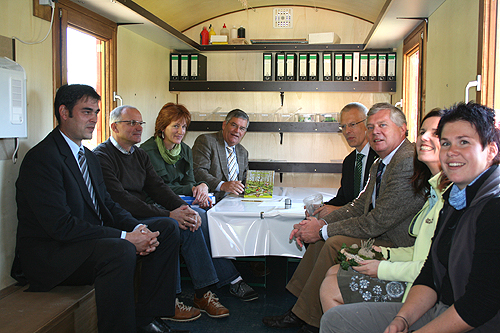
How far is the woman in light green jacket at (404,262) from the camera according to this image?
1.63 meters

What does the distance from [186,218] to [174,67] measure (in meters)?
2.33

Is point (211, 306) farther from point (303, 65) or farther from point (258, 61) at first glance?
point (258, 61)

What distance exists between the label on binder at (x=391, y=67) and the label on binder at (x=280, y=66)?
3.51ft

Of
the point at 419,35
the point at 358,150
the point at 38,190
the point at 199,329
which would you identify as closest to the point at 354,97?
the point at 419,35

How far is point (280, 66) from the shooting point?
4.36m

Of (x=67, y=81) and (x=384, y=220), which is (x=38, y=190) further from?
(x=384, y=220)

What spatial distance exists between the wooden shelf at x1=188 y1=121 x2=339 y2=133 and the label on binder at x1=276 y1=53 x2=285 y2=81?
498 mm

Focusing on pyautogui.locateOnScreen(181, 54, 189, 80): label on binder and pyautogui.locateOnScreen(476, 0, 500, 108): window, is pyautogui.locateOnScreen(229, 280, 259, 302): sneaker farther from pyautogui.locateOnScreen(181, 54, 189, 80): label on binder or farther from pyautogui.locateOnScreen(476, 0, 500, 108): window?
Result: pyautogui.locateOnScreen(181, 54, 189, 80): label on binder

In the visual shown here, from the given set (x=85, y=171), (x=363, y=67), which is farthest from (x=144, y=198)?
(x=363, y=67)

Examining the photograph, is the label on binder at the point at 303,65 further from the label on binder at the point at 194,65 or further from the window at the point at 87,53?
the window at the point at 87,53

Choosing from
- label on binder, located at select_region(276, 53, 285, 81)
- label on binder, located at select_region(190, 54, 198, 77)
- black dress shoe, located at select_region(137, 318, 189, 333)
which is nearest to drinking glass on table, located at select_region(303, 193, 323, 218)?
black dress shoe, located at select_region(137, 318, 189, 333)

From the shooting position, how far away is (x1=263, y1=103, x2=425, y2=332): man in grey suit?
2.08 m

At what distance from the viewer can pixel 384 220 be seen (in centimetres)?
211

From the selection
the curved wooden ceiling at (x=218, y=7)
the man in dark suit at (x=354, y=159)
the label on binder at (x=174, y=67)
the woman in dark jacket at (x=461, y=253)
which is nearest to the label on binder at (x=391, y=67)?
the curved wooden ceiling at (x=218, y=7)
